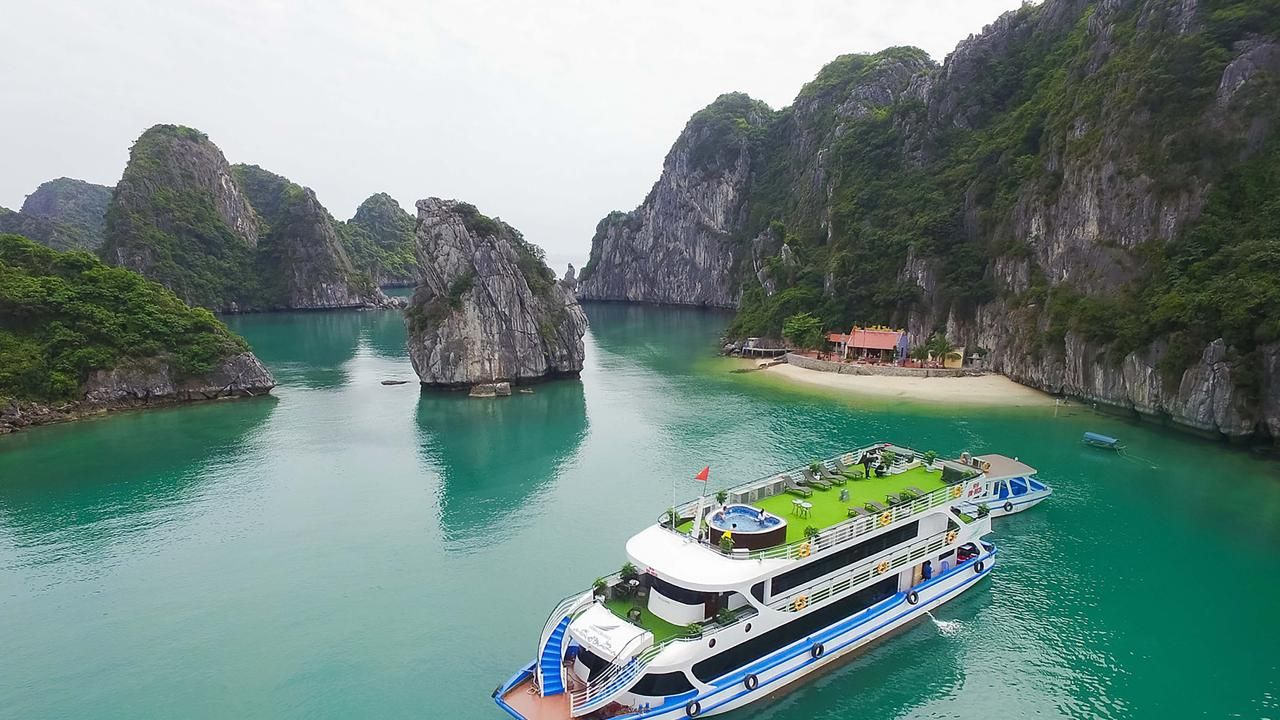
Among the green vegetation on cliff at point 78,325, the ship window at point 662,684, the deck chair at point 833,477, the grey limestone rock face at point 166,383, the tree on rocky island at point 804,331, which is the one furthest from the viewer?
the tree on rocky island at point 804,331

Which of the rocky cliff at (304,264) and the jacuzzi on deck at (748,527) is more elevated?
the rocky cliff at (304,264)

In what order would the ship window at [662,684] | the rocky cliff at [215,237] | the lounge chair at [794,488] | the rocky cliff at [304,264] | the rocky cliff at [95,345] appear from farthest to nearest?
1. the rocky cliff at [304,264]
2. the rocky cliff at [215,237]
3. the rocky cliff at [95,345]
4. the lounge chair at [794,488]
5. the ship window at [662,684]

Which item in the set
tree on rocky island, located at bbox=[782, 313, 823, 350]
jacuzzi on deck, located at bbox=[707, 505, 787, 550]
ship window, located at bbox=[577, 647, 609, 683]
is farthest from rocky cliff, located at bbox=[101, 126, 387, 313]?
jacuzzi on deck, located at bbox=[707, 505, 787, 550]

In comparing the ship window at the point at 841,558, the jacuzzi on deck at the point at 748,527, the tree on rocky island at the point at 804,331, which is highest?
the tree on rocky island at the point at 804,331

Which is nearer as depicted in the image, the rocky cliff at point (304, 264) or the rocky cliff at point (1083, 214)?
the rocky cliff at point (1083, 214)

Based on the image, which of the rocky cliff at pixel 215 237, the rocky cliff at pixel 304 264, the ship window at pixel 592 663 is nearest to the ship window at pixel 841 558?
the ship window at pixel 592 663

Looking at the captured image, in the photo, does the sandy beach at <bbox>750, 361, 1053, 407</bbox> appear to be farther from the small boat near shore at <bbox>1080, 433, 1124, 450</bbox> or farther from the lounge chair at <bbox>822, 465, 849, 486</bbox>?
the lounge chair at <bbox>822, 465, 849, 486</bbox>

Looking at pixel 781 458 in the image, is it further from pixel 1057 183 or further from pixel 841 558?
pixel 1057 183

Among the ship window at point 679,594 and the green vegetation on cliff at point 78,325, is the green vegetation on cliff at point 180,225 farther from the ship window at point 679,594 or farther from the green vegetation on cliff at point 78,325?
the ship window at point 679,594
